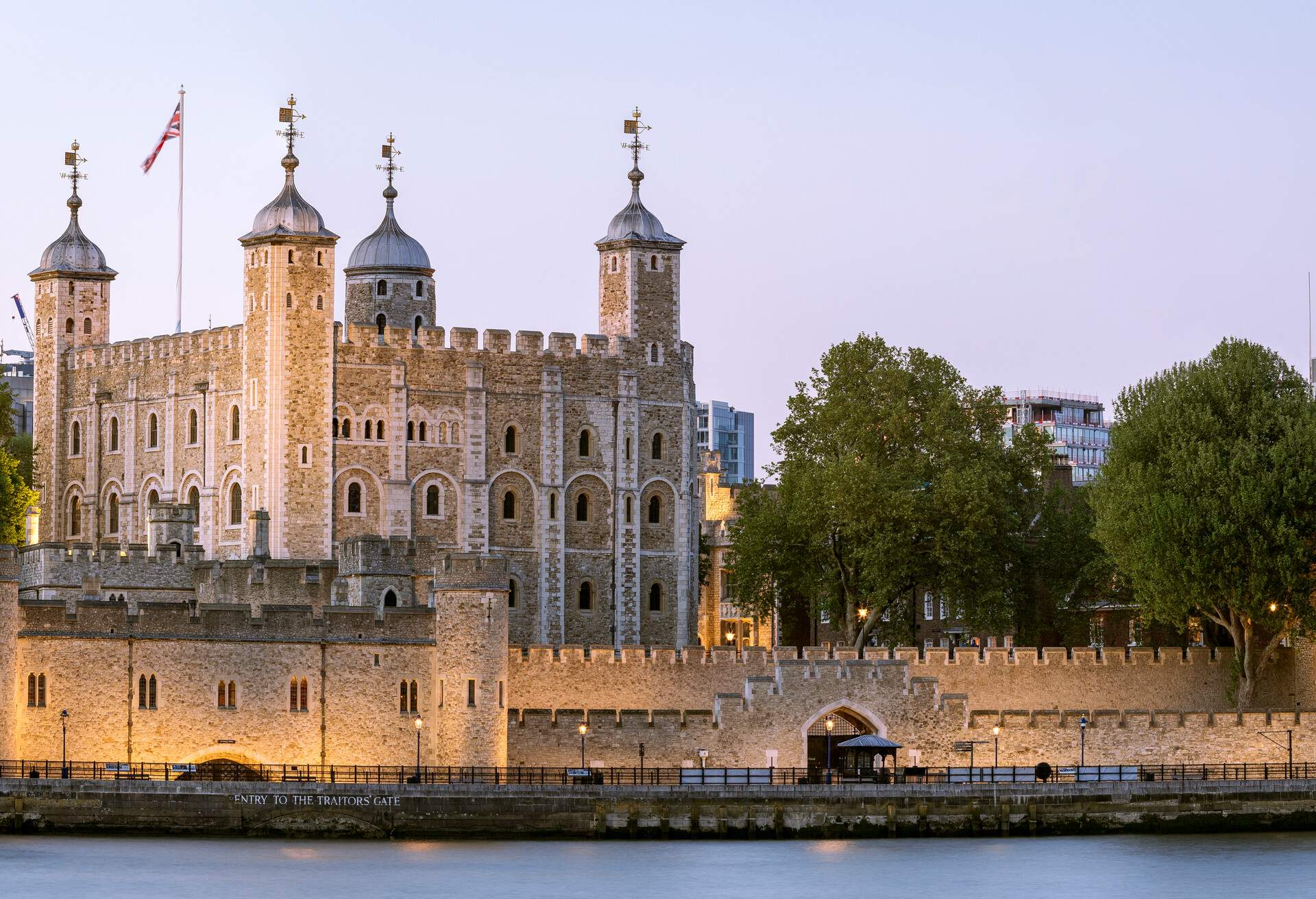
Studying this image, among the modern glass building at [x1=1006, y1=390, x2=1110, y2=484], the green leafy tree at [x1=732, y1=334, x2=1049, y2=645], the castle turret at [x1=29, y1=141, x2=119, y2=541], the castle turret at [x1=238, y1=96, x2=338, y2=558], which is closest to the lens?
the green leafy tree at [x1=732, y1=334, x2=1049, y2=645]

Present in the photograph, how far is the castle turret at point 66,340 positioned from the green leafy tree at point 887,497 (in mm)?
23843

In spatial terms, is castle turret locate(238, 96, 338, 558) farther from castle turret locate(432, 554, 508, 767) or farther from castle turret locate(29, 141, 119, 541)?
castle turret locate(432, 554, 508, 767)

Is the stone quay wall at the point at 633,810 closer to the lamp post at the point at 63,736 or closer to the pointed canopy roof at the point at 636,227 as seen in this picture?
the lamp post at the point at 63,736

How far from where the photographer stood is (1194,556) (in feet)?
276

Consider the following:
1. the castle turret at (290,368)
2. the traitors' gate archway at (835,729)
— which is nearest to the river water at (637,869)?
the traitors' gate archway at (835,729)

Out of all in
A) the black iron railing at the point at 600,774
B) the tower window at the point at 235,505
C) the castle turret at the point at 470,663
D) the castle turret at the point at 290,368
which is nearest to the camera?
the black iron railing at the point at 600,774

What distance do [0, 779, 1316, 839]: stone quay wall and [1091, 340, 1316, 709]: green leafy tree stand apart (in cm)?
1087

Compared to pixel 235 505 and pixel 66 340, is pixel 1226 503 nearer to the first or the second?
pixel 235 505

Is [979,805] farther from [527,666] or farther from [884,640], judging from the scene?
[884,640]

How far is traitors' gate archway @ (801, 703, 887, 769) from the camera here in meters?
80.4

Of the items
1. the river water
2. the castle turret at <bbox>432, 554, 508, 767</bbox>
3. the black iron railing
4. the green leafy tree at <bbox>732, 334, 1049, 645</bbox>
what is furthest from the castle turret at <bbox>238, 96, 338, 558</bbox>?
the river water

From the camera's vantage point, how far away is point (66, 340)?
108750 mm

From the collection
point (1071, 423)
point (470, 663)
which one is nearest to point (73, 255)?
point (470, 663)

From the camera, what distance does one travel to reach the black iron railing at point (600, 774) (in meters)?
71.7
